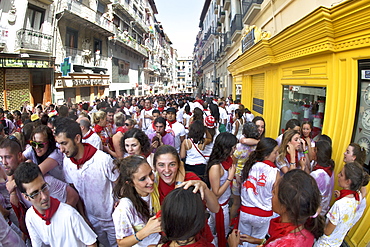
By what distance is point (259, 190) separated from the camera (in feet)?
8.63

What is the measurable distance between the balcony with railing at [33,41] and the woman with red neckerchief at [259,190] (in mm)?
12816

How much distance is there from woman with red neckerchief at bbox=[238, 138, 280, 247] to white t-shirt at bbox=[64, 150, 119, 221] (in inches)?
61.2

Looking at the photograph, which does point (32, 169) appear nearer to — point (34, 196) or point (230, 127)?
point (34, 196)

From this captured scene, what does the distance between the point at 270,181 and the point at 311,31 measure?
349 centimetres

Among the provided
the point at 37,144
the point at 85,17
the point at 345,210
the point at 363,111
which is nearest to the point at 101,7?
the point at 85,17

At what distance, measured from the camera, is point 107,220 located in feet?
9.05

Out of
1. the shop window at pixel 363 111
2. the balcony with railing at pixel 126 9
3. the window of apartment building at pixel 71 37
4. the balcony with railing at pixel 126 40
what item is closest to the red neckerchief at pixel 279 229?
the shop window at pixel 363 111

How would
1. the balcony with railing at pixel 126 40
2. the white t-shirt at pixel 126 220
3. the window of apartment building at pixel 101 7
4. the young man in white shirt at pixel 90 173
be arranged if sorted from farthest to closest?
the balcony with railing at pixel 126 40, the window of apartment building at pixel 101 7, the young man in white shirt at pixel 90 173, the white t-shirt at pixel 126 220

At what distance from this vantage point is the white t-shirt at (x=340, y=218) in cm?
207

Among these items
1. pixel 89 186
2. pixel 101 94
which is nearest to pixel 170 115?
pixel 89 186

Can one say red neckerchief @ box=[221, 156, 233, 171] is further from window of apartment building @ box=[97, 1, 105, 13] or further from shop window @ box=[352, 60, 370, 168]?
window of apartment building @ box=[97, 1, 105, 13]

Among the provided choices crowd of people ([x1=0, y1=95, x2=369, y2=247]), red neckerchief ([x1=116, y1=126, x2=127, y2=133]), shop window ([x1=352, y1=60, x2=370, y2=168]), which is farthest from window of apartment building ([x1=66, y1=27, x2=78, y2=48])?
shop window ([x1=352, y1=60, x2=370, y2=168])

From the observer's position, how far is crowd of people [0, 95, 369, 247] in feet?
5.10

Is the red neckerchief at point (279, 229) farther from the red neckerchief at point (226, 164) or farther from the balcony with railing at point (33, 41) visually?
the balcony with railing at point (33, 41)
